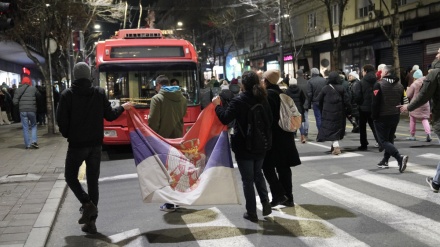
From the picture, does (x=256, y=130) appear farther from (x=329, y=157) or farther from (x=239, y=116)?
(x=329, y=157)

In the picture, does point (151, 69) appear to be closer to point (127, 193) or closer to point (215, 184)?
Answer: point (127, 193)

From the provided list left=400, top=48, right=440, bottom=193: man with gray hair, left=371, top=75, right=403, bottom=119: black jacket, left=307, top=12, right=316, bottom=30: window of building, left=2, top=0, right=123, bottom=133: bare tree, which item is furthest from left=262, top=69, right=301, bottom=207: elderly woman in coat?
left=307, top=12, right=316, bottom=30: window of building

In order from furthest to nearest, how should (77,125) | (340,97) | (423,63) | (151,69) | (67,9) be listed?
(423,63), (67,9), (151,69), (340,97), (77,125)

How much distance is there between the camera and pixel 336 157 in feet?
34.8

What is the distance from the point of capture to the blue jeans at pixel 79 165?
5.57 meters

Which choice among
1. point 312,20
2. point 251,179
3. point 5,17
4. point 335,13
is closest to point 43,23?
point 5,17

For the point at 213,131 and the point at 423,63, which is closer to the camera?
the point at 213,131

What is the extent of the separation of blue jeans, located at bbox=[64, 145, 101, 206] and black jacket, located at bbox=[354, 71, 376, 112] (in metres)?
7.04

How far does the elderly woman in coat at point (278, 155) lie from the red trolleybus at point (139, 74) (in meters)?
5.19

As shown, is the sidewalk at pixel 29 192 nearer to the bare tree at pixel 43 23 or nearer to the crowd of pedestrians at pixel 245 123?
the crowd of pedestrians at pixel 245 123

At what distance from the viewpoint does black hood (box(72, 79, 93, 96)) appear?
5523 millimetres

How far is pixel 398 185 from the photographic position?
7633mm

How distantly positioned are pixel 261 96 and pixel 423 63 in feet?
79.1

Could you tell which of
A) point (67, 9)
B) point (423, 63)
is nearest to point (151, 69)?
point (67, 9)
